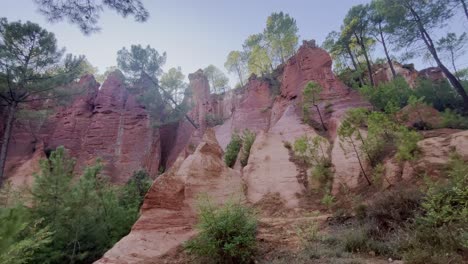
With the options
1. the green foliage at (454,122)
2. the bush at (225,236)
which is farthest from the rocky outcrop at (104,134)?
the green foliage at (454,122)

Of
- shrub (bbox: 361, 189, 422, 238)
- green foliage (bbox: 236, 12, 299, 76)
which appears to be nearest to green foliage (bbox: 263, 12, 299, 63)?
green foliage (bbox: 236, 12, 299, 76)

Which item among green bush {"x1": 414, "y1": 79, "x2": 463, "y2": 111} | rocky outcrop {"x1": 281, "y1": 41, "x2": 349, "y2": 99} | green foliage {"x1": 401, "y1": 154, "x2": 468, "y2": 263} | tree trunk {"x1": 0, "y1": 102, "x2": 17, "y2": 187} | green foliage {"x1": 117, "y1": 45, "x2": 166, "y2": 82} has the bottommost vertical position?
green foliage {"x1": 401, "y1": 154, "x2": 468, "y2": 263}

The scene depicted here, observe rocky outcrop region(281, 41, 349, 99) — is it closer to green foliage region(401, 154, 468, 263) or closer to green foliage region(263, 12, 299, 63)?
Answer: green foliage region(263, 12, 299, 63)

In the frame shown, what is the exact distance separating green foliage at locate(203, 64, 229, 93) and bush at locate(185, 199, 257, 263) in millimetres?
38707

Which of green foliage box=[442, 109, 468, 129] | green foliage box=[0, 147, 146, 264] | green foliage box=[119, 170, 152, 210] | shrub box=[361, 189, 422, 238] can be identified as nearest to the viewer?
shrub box=[361, 189, 422, 238]

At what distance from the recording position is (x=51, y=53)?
19.6 meters

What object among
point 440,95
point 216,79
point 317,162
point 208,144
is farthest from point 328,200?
point 216,79

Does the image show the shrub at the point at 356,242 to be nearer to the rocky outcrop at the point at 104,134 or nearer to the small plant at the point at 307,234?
the small plant at the point at 307,234

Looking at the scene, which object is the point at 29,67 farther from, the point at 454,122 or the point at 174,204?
the point at 454,122

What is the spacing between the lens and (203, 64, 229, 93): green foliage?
46.3 metres

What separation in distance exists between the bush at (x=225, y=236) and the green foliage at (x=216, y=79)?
127 ft

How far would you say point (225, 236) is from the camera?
762cm

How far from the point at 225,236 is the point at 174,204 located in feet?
11.9

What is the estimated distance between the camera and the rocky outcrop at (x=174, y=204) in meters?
8.66
